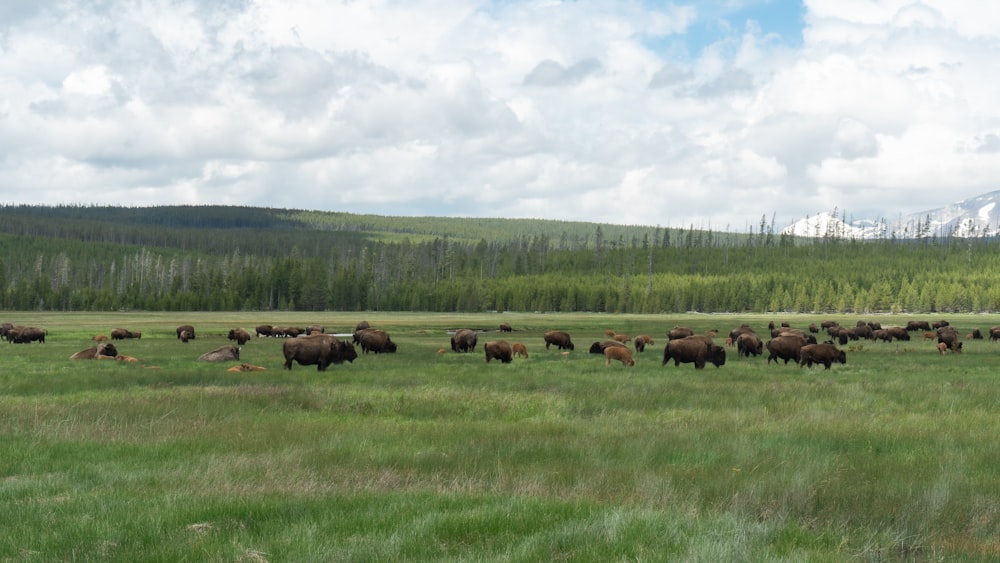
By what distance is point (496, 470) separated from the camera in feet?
36.2

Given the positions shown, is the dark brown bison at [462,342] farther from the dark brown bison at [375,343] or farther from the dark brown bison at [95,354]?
the dark brown bison at [95,354]

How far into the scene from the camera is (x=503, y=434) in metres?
14.0

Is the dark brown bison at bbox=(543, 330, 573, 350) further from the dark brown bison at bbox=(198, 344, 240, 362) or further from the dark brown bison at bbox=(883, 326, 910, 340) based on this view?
the dark brown bison at bbox=(883, 326, 910, 340)

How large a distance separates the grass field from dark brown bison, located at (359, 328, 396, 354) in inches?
614

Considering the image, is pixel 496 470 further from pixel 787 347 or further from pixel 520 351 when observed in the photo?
pixel 520 351

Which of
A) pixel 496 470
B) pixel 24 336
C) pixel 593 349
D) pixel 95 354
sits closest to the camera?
pixel 496 470

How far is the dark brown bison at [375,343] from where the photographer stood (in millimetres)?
38750

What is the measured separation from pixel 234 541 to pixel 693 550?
4.31m

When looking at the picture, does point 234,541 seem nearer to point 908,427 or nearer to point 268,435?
point 268,435

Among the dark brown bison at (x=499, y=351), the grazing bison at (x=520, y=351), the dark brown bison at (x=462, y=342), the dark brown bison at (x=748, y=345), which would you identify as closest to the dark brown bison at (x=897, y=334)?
the dark brown bison at (x=748, y=345)

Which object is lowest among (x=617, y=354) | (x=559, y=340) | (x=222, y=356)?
(x=222, y=356)

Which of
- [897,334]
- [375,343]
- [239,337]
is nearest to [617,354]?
[375,343]

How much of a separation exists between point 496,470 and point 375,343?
2881cm

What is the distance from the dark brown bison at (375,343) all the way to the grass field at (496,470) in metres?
15.6
